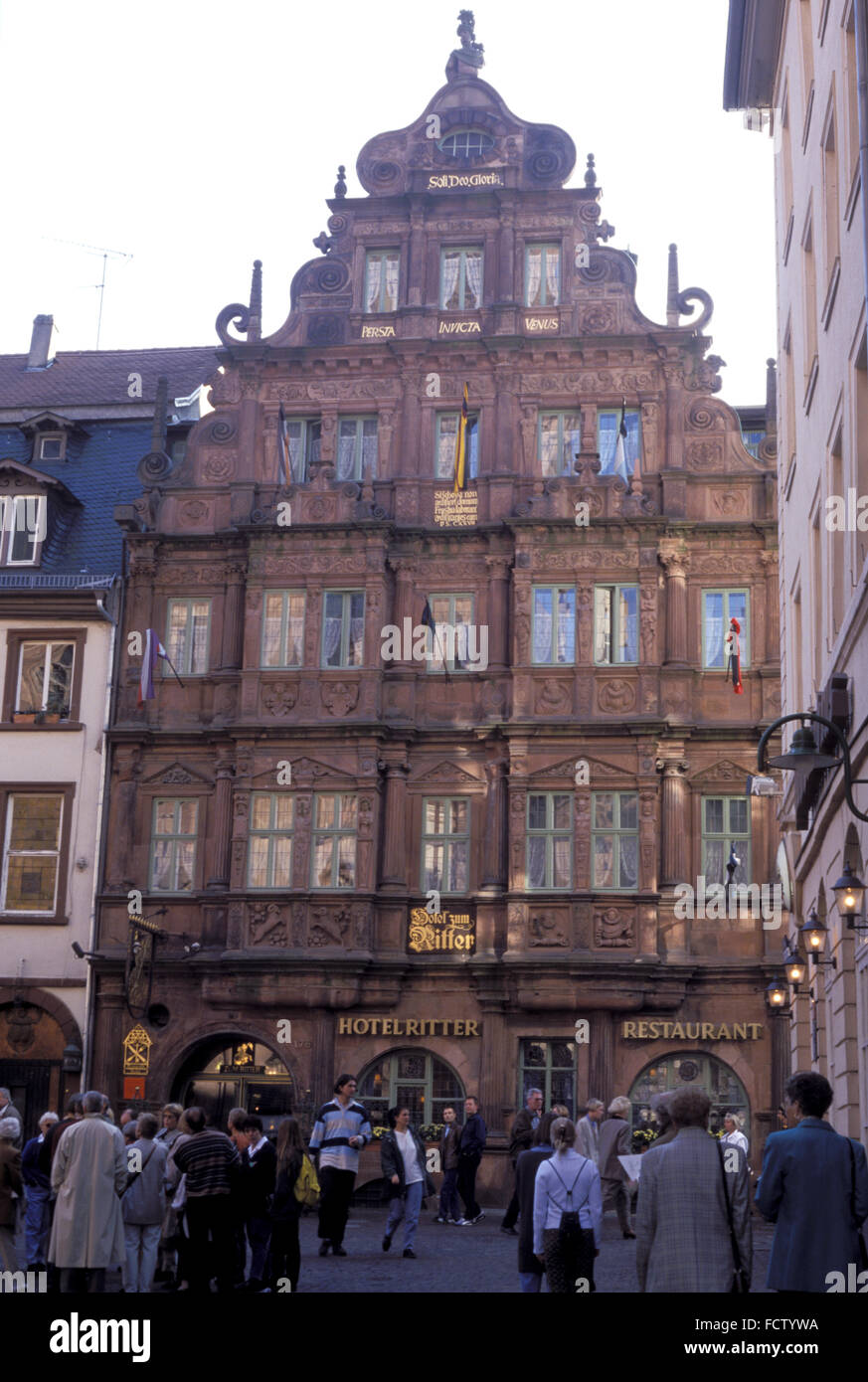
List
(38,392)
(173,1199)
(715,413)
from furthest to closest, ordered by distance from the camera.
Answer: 1. (38,392)
2. (715,413)
3. (173,1199)

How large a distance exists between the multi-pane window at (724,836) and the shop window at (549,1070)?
3.85 meters

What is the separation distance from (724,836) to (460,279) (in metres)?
11.6

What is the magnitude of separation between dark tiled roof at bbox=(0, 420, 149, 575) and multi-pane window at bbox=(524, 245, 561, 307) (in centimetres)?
872

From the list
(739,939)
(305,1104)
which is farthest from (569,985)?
(305,1104)

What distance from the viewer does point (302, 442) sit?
3353cm

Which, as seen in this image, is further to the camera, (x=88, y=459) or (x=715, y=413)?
(x=88, y=459)

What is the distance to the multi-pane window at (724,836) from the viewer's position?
30578mm

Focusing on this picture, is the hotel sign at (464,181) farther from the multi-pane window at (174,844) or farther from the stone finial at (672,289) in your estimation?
the multi-pane window at (174,844)

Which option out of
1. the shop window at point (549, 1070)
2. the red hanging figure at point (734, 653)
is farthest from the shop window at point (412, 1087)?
the red hanging figure at point (734, 653)

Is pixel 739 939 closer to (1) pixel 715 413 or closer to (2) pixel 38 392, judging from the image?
(1) pixel 715 413

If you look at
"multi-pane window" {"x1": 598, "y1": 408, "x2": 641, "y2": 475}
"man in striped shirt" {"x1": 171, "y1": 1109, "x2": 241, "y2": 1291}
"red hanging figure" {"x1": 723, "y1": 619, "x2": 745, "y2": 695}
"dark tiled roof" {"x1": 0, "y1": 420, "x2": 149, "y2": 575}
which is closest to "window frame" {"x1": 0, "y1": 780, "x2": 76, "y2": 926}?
"dark tiled roof" {"x1": 0, "y1": 420, "x2": 149, "y2": 575}

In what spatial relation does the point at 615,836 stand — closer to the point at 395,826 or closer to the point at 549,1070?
the point at 395,826

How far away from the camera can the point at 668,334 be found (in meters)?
32.3
